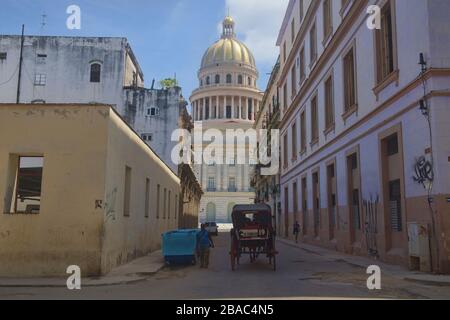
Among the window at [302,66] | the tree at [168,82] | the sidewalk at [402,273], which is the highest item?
the tree at [168,82]

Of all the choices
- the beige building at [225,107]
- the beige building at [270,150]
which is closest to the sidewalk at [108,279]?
the beige building at [270,150]

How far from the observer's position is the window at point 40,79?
36688 millimetres

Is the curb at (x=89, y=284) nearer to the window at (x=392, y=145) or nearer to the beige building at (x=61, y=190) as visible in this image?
the beige building at (x=61, y=190)

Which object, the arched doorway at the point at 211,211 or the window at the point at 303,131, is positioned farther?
the arched doorway at the point at 211,211

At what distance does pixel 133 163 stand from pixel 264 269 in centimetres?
606

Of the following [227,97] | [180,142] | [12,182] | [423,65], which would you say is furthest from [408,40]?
[227,97]

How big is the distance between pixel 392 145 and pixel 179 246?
850 cm

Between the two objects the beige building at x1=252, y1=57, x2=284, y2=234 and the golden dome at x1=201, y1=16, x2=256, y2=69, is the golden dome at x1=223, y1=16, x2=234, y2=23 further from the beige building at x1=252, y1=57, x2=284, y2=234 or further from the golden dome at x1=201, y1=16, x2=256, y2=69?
the beige building at x1=252, y1=57, x2=284, y2=234

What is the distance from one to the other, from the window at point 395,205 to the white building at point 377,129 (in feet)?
0.12

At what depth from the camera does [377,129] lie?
18109mm

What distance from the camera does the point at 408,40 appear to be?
15203 millimetres

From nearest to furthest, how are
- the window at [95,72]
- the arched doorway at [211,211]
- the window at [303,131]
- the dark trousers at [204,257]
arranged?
1. the dark trousers at [204,257]
2. the window at [303,131]
3. the window at [95,72]
4. the arched doorway at [211,211]

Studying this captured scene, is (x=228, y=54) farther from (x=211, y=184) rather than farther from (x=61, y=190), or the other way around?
(x=61, y=190)
